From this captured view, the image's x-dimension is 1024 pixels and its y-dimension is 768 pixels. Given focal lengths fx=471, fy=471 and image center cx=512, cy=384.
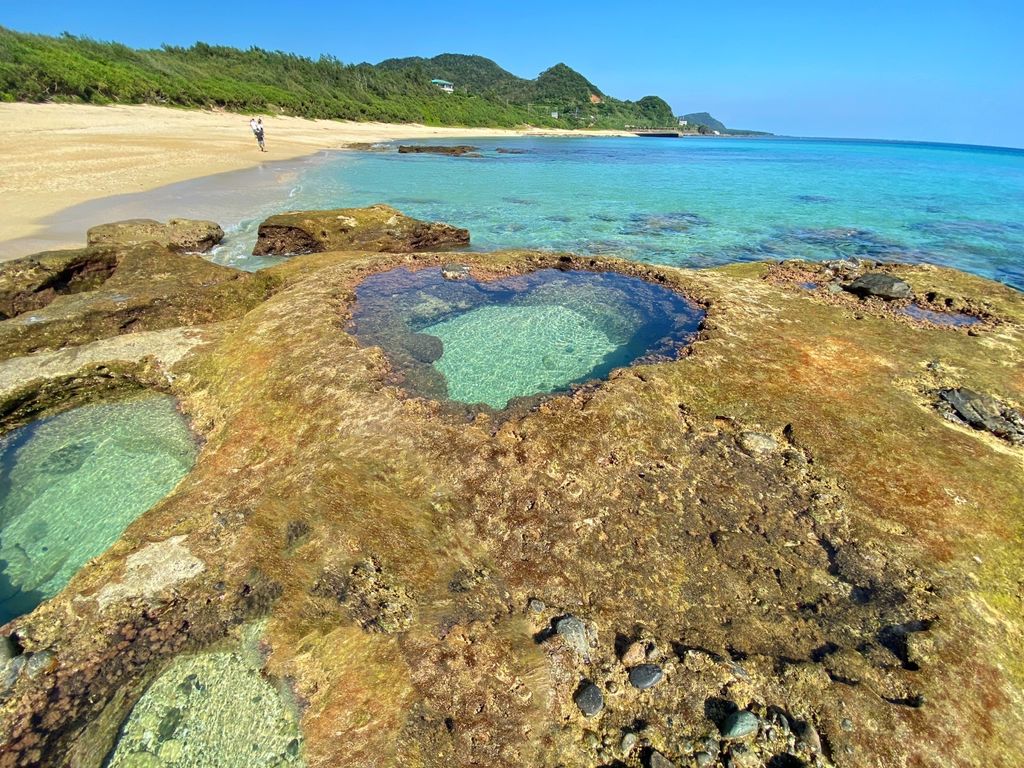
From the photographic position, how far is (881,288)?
41.7ft

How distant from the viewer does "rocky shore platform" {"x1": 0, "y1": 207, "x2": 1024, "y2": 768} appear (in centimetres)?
395

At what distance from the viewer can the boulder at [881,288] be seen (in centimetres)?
1260

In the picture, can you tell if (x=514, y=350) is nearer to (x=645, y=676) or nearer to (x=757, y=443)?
(x=757, y=443)

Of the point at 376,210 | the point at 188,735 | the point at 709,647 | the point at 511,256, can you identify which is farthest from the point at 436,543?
the point at 376,210

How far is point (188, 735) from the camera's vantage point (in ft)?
12.5

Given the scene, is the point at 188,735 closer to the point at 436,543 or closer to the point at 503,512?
the point at 436,543

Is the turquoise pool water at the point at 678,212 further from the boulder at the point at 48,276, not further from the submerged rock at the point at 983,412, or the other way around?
the submerged rock at the point at 983,412

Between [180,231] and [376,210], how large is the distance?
6.83 metres

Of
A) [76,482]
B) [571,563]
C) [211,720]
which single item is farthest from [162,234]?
[571,563]

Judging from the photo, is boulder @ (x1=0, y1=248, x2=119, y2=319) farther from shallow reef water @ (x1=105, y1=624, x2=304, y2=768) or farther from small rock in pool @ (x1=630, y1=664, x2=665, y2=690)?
small rock in pool @ (x1=630, y1=664, x2=665, y2=690)

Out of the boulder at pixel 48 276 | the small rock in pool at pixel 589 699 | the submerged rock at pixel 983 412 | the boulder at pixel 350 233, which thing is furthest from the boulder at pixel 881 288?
the boulder at pixel 48 276

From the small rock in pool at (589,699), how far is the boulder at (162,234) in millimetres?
16758

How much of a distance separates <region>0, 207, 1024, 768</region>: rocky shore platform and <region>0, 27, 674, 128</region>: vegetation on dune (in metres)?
53.0

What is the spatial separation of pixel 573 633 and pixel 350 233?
16736 millimetres
